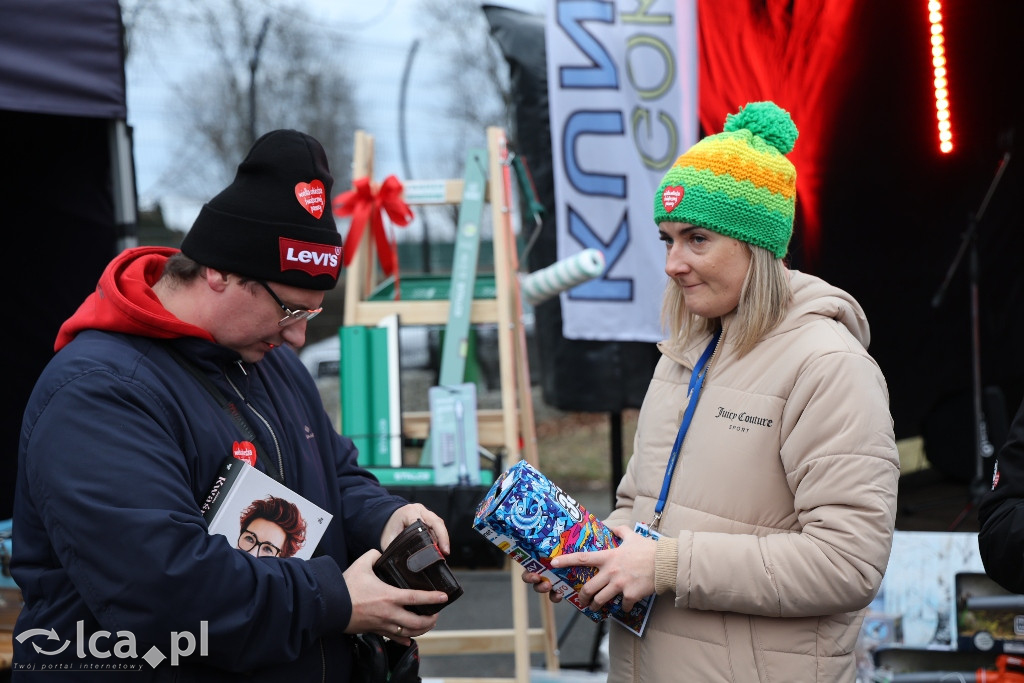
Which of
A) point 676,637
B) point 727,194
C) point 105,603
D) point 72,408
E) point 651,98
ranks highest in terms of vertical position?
point 651,98

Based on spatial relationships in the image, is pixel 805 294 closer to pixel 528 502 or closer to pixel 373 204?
pixel 528 502

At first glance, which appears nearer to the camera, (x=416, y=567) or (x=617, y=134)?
(x=416, y=567)

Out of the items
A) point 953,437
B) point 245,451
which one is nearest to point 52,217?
point 245,451

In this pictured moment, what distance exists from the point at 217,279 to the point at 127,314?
179 millimetres

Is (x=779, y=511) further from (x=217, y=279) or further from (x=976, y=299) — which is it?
(x=976, y=299)

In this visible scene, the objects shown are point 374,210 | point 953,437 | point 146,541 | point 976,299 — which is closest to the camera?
point 146,541

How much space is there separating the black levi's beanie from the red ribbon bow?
1798 mm

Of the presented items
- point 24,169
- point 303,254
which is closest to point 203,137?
point 24,169

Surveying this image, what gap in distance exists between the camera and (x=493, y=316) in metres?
3.60

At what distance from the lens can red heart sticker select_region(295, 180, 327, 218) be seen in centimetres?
182

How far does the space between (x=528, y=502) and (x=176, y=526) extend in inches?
25.1

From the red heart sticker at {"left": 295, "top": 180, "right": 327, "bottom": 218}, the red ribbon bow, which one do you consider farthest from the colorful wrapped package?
the red ribbon bow

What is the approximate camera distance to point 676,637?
188 cm

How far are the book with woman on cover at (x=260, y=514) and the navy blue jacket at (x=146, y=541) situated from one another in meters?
0.04
